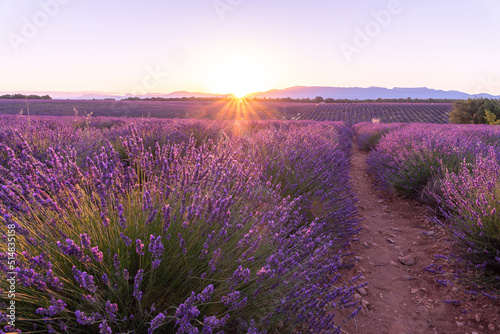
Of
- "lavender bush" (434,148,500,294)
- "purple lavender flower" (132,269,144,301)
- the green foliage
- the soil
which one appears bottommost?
the soil

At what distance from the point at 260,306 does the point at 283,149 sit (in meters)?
2.77

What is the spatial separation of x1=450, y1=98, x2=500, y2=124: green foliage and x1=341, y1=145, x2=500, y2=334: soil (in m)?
23.0

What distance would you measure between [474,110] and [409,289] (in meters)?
26.4

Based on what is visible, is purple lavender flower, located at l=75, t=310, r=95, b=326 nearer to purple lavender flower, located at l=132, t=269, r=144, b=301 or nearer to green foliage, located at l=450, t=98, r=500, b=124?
purple lavender flower, located at l=132, t=269, r=144, b=301

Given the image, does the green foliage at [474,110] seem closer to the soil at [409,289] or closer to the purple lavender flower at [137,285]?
the soil at [409,289]

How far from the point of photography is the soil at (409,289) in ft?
6.94

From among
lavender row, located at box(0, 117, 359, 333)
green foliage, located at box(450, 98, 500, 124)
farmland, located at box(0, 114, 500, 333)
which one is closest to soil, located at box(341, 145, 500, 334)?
farmland, located at box(0, 114, 500, 333)

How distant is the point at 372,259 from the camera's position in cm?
314

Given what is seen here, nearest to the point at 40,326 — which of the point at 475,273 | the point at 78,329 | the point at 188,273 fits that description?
the point at 78,329

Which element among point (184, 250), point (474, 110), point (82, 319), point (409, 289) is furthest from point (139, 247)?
point (474, 110)

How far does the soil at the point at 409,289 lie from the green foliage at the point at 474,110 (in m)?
23.0

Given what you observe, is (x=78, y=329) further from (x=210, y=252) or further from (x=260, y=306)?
(x=260, y=306)

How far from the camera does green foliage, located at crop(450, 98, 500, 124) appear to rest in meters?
20.7

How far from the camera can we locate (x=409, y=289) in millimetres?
2617
